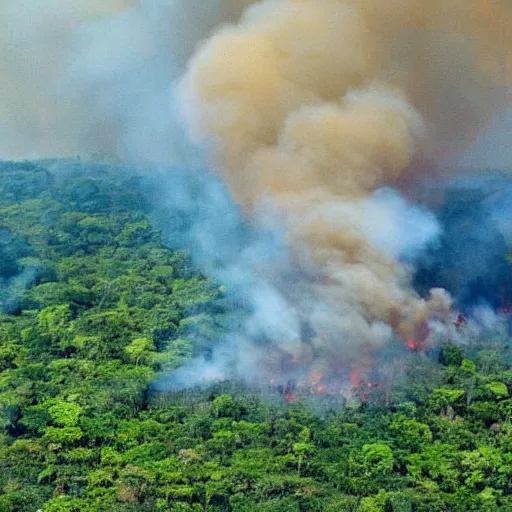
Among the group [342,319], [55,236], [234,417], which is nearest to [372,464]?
[234,417]

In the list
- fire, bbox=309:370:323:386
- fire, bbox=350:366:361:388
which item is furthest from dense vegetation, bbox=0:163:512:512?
fire, bbox=309:370:323:386

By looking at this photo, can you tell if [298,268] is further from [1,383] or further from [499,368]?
[1,383]

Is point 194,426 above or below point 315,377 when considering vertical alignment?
below

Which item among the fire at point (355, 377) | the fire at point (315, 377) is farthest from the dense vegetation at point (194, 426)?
the fire at point (315, 377)

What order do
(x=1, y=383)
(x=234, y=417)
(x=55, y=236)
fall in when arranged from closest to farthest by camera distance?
(x=234, y=417)
(x=1, y=383)
(x=55, y=236)

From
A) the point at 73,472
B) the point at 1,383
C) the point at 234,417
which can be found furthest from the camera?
the point at 1,383

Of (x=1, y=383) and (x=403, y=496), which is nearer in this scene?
(x=403, y=496)

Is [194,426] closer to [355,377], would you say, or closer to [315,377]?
[315,377]

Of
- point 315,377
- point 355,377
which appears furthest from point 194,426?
point 355,377

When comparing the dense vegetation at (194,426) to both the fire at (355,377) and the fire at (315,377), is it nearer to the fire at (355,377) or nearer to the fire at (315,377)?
the fire at (355,377)
